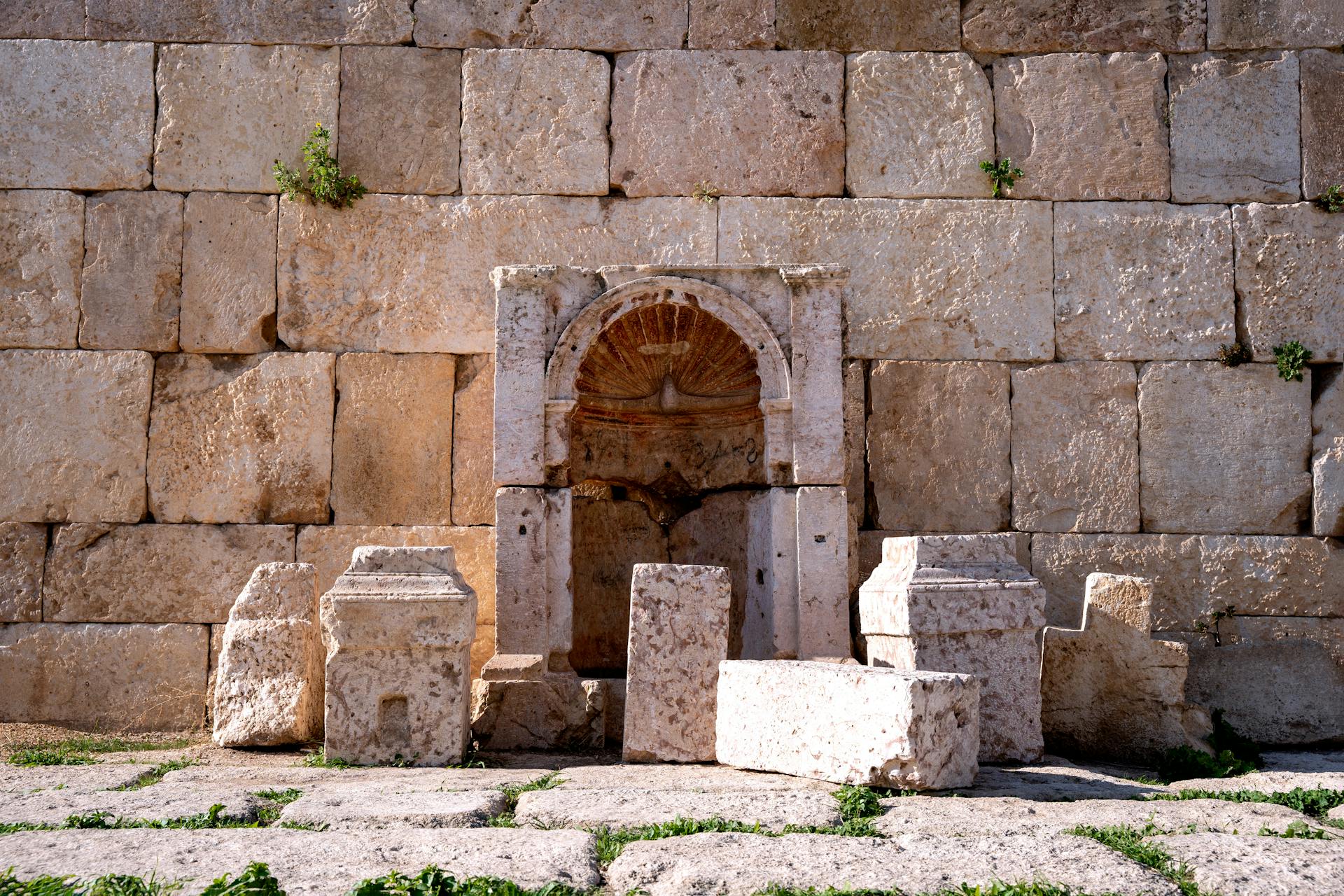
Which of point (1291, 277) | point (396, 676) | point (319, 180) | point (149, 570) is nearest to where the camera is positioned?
point (396, 676)

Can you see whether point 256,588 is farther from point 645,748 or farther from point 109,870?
point 109,870

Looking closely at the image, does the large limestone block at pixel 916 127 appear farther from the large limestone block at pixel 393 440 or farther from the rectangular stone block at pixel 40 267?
the rectangular stone block at pixel 40 267

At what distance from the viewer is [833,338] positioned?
665 cm

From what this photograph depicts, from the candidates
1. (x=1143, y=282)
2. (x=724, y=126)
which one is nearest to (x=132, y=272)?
(x=724, y=126)

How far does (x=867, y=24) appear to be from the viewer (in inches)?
308

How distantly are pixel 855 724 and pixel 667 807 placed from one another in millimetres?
839

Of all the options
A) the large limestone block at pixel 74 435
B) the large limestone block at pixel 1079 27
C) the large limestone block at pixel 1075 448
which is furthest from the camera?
the large limestone block at pixel 1079 27

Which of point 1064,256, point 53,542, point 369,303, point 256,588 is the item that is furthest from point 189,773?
point 1064,256

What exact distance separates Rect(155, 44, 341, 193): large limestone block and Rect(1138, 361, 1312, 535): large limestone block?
5.51 meters

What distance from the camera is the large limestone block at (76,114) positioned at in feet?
24.7

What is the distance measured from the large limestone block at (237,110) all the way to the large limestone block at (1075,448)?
15.5ft

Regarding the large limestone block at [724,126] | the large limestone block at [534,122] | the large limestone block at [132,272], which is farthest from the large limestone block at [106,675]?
the large limestone block at [724,126]

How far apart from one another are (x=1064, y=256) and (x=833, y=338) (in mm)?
2019

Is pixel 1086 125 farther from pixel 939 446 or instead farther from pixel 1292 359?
pixel 939 446
